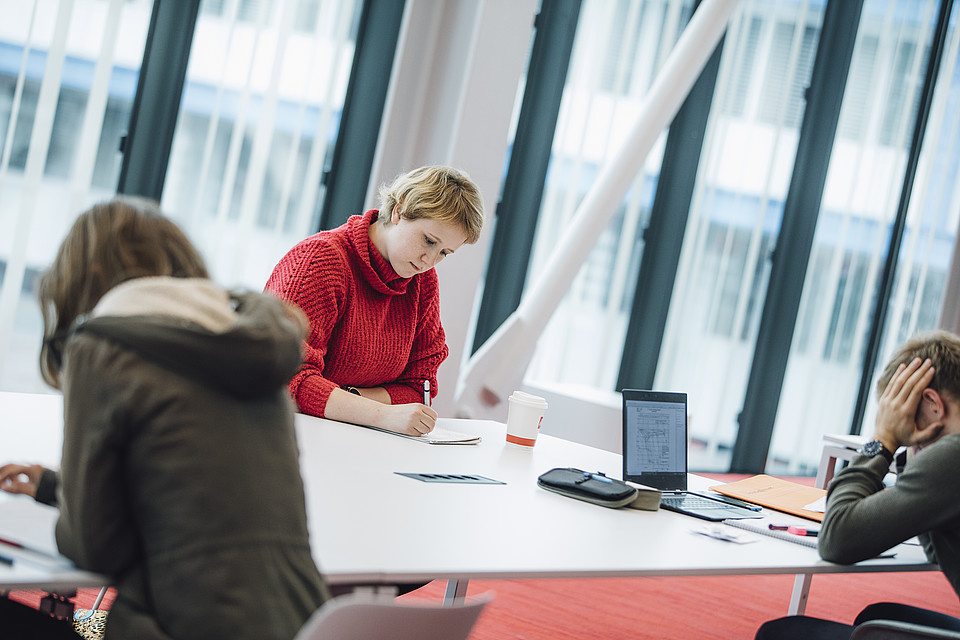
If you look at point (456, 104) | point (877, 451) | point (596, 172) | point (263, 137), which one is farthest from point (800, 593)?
point (596, 172)

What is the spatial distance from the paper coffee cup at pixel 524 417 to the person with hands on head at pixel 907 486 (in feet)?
2.60

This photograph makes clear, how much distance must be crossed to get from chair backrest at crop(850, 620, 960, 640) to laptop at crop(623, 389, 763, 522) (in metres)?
0.47

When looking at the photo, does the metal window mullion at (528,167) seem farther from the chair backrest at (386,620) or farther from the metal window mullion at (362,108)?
the chair backrest at (386,620)

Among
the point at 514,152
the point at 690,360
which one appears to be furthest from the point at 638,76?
the point at 690,360

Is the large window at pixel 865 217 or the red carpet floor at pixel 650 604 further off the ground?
the large window at pixel 865 217

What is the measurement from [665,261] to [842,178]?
1625 mm

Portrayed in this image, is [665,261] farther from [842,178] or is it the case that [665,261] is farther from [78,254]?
[78,254]

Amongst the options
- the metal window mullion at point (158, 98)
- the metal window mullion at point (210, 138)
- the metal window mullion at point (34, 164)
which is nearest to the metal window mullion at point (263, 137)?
the metal window mullion at point (210, 138)

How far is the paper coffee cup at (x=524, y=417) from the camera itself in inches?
98.4

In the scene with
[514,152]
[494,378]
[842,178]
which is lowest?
[494,378]

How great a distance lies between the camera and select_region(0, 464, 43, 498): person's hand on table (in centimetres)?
131

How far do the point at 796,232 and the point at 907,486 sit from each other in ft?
16.5

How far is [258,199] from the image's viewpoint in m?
4.22

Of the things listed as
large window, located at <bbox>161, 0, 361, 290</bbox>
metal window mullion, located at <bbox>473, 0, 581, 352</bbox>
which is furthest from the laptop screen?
metal window mullion, located at <bbox>473, 0, 581, 352</bbox>
